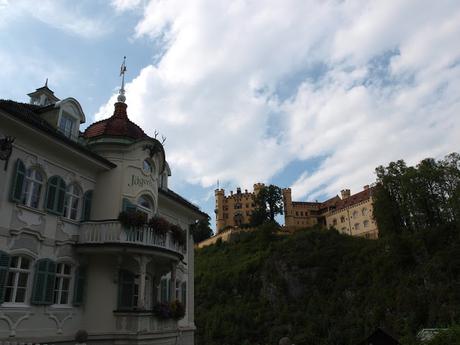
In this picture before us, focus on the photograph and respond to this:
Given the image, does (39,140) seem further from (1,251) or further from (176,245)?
(176,245)

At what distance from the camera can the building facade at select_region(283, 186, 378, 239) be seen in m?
77.7

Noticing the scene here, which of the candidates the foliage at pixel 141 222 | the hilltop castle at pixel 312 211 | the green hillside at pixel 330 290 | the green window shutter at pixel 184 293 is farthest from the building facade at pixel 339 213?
the foliage at pixel 141 222

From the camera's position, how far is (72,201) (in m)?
15.8

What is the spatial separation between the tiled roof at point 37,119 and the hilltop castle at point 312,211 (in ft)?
225

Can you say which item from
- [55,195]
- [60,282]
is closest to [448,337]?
[60,282]

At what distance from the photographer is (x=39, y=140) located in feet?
46.1

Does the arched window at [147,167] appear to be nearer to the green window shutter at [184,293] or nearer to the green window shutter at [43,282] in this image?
the green window shutter at [43,282]

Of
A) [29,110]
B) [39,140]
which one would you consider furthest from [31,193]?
[29,110]

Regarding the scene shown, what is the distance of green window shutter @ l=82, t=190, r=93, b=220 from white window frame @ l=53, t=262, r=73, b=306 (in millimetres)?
2099

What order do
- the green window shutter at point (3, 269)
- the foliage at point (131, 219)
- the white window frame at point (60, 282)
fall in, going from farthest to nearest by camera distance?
the foliage at point (131, 219), the white window frame at point (60, 282), the green window shutter at point (3, 269)

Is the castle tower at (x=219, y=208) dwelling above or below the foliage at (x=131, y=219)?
above

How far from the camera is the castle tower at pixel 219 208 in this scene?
10236 cm

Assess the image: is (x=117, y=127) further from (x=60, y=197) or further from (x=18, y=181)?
(x=18, y=181)

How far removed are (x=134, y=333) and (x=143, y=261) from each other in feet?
8.60
